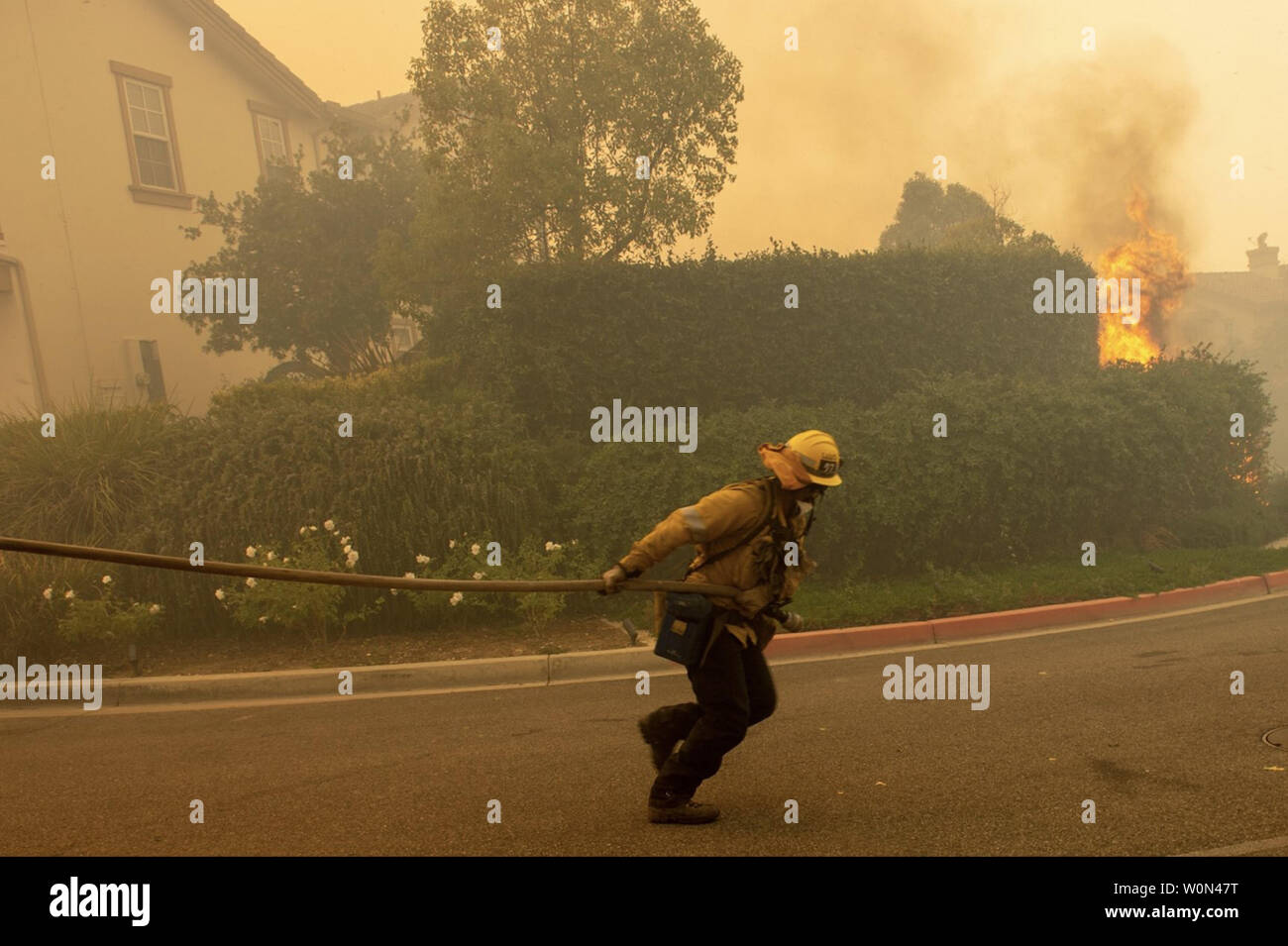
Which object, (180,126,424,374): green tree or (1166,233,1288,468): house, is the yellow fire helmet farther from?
(1166,233,1288,468): house

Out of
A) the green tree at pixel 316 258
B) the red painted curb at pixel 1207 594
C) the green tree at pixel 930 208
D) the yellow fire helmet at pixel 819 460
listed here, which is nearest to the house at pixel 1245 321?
the green tree at pixel 930 208

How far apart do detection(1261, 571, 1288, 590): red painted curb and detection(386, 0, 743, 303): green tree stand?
8.34 m

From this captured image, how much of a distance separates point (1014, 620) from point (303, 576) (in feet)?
23.9

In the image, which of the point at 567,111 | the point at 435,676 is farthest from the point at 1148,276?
the point at 435,676

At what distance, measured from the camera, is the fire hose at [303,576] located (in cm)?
329

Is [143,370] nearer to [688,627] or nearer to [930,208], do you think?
[688,627]

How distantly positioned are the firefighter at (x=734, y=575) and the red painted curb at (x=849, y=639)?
398 cm

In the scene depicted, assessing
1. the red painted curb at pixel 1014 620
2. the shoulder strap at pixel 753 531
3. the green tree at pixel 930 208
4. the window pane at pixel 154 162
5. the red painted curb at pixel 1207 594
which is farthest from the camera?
the green tree at pixel 930 208

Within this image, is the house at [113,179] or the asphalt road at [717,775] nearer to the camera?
the asphalt road at [717,775]

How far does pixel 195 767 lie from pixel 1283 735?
20.5 feet

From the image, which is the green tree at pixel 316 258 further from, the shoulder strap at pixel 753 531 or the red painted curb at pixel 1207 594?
the shoulder strap at pixel 753 531

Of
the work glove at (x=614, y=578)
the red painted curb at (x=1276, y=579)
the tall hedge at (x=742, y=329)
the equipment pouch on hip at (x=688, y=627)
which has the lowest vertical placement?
the red painted curb at (x=1276, y=579)

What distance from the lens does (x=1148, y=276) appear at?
22.1 m
